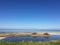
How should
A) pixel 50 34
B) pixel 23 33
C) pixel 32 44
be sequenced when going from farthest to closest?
1. pixel 23 33
2. pixel 50 34
3. pixel 32 44

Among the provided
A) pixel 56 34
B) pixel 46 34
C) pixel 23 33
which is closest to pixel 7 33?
pixel 23 33

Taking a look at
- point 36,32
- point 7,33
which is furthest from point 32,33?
point 7,33

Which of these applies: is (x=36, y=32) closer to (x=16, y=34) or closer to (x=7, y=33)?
(x=16, y=34)

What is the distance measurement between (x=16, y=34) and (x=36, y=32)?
316cm

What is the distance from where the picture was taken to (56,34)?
17.6m

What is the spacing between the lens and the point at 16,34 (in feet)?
64.5

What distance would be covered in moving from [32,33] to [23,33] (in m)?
2.01

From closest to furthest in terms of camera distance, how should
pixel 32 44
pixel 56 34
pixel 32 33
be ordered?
pixel 32 44 → pixel 56 34 → pixel 32 33

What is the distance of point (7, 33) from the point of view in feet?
64.1

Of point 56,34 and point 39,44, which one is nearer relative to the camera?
point 39,44

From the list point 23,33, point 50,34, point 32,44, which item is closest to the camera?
point 32,44

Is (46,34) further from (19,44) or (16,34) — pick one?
(19,44)

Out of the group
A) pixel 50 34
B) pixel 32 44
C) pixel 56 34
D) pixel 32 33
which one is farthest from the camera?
pixel 32 33

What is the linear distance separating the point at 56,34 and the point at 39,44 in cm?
839
